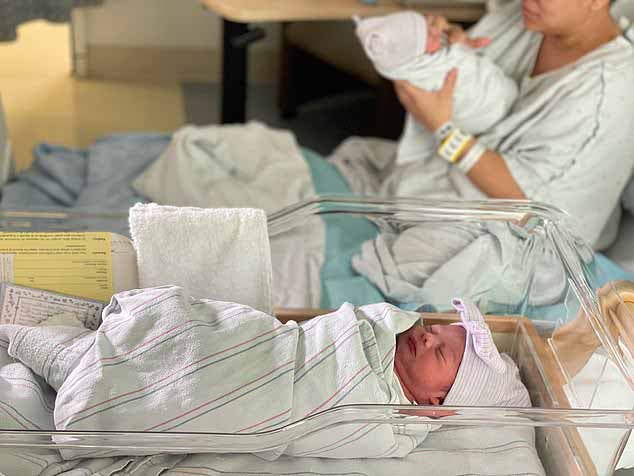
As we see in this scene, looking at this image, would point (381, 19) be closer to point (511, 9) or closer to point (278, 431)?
point (511, 9)

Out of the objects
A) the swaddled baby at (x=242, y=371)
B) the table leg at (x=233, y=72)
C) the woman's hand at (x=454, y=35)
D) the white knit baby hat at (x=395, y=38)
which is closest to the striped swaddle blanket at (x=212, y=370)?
the swaddled baby at (x=242, y=371)

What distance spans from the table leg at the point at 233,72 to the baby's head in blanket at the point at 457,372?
3.90 feet

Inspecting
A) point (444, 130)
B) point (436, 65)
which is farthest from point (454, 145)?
point (436, 65)

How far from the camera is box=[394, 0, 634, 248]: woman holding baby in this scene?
4.78ft

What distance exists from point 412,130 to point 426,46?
0.20 m

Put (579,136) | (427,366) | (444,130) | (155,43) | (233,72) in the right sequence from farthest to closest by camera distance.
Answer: (155,43)
(233,72)
(444,130)
(579,136)
(427,366)

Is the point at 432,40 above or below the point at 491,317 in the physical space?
above

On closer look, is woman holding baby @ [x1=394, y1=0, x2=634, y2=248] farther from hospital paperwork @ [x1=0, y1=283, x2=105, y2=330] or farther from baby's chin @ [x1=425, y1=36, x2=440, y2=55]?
hospital paperwork @ [x1=0, y1=283, x2=105, y2=330]

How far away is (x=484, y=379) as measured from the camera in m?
0.90

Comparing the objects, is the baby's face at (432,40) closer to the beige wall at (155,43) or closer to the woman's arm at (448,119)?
the woman's arm at (448,119)

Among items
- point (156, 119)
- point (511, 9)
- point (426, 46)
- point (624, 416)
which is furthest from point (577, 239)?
point (156, 119)

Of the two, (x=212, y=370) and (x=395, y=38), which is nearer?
(x=212, y=370)

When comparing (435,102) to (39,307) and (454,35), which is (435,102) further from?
(39,307)

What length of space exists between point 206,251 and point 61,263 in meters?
0.16
